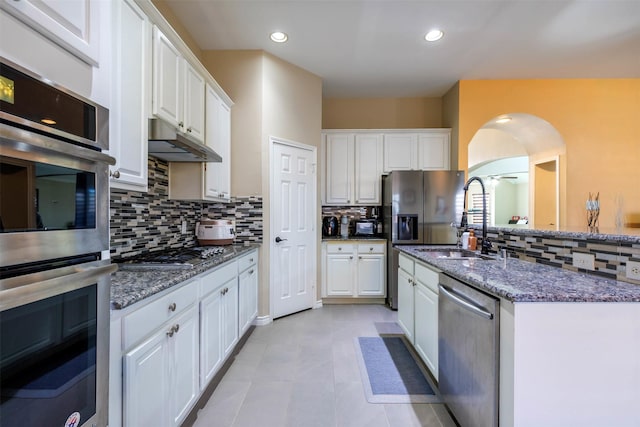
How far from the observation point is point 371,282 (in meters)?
3.81

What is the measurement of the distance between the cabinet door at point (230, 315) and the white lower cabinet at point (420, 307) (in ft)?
4.81

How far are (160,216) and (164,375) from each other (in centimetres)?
144

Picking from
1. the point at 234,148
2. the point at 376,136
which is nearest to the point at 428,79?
the point at 376,136

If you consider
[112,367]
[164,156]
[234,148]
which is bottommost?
[112,367]

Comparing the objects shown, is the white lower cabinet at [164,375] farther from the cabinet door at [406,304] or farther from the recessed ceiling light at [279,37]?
the recessed ceiling light at [279,37]

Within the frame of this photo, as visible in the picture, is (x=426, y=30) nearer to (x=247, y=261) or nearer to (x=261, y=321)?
(x=247, y=261)

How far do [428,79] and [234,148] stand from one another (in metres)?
2.78

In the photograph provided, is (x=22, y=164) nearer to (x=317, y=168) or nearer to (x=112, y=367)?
(x=112, y=367)

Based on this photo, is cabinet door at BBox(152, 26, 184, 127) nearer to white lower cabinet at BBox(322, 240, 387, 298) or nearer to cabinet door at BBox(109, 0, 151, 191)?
cabinet door at BBox(109, 0, 151, 191)

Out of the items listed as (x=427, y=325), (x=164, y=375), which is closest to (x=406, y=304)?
(x=427, y=325)

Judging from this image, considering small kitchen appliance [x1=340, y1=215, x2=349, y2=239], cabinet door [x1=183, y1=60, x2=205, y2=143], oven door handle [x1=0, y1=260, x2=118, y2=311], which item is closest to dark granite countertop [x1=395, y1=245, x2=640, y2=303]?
oven door handle [x1=0, y1=260, x2=118, y2=311]

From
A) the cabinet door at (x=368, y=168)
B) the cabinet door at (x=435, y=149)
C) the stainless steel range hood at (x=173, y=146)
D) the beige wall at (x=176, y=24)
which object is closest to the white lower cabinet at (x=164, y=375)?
the stainless steel range hood at (x=173, y=146)

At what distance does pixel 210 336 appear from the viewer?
184cm

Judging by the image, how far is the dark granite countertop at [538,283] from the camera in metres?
1.11
